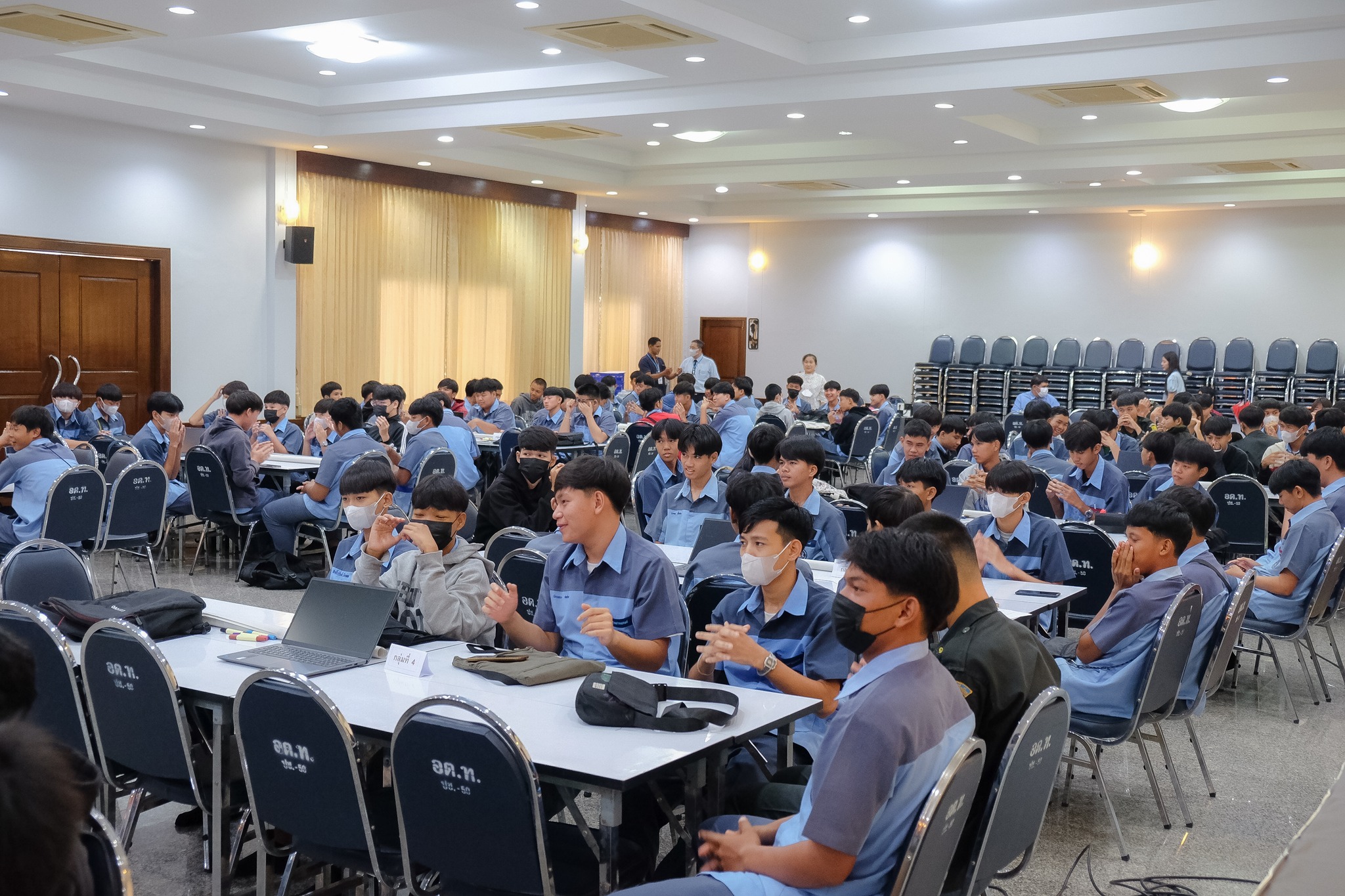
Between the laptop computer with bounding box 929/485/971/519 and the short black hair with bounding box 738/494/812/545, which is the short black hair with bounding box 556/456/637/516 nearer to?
the short black hair with bounding box 738/494/812/545

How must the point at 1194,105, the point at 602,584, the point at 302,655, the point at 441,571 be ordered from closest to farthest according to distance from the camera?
the point at 302,655
the point at 602,584
the point at 441,571
the point at 1194,105

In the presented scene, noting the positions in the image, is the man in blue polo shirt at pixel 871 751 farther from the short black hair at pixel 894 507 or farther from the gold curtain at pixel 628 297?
the gold curtain at pixel 628 297

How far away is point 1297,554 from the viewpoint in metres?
5.47

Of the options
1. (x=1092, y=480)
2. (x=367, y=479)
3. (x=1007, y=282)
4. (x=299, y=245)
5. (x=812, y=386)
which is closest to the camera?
(x=367, y=479)

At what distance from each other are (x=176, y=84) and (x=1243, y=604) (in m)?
9.60

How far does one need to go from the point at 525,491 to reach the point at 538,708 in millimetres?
3835

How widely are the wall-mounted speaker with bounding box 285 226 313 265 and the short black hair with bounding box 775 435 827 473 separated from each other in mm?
9000

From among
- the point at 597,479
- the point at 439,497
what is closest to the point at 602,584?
the point at 597,479

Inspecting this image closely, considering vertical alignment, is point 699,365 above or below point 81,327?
below

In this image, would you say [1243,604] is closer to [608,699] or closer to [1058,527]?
[1058,527]

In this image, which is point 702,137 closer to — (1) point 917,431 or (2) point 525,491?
(1) point 917,431

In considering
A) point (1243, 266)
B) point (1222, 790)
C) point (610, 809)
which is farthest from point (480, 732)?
point (1243, 266)

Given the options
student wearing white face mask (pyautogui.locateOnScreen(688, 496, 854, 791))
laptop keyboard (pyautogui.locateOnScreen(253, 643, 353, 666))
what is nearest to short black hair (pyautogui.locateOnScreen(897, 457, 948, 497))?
student wearing white face mask (pyautogui.locateOnScreen(688, 496, 854, 791))

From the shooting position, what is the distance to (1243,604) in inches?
170
